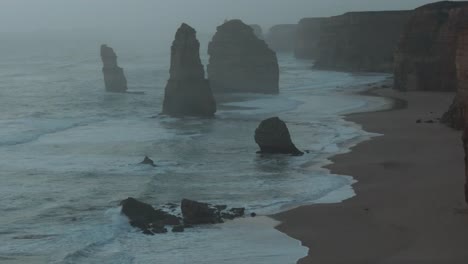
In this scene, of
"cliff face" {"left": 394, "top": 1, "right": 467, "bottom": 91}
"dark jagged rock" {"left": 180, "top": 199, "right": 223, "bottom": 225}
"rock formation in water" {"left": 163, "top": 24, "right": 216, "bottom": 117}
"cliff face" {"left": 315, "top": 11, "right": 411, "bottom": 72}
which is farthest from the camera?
"cliff face" {"left": 315, "top": 11, "right": 411, "bottom": 72}

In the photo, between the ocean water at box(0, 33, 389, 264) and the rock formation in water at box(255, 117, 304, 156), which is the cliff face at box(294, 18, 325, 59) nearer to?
the ocean water at box(0, 33, 389, 264)

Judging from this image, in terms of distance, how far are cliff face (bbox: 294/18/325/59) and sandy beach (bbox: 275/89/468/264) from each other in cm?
11408

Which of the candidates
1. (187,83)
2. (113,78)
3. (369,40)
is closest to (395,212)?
(187,83)

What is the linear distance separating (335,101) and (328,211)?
41.7 m

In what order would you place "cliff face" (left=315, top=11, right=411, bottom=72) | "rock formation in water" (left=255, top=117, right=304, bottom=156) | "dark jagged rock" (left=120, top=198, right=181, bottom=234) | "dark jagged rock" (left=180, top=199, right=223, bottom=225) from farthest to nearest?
"cliff face" (left=315, top=11, right=411, bottom=72) < "rock formation in water" (left=255, top=117, right=304, bottom=156) < "dark jagged rock" (left=180, top=199, right=223, bottom=225) < "dark jagged rock" (left=120, top=198, right=181, bottom=234)

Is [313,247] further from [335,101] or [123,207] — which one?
[335,101]

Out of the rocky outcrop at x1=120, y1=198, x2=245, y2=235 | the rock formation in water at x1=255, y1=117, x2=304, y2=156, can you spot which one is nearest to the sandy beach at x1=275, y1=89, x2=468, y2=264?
the rocky outcrop at x1=120, y1=198, x2=245, y2=235

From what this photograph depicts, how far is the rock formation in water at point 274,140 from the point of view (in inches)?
1462

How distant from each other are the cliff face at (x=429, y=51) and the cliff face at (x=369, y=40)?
32609mm

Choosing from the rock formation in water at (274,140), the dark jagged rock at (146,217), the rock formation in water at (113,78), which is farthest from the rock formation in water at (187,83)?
the dark jagged rock at (146,217)

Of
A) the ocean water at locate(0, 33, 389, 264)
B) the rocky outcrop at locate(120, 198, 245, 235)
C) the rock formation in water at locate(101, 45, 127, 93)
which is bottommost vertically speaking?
the ocean water at locate(0, 33, 389, 264)

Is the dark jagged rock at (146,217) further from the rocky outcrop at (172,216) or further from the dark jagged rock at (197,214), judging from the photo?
the dark jagged rock at (197,214)

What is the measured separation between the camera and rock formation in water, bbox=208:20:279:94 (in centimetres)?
7444

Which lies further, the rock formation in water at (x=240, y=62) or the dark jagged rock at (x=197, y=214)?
the rock formation in water at (x=240, y=62)
